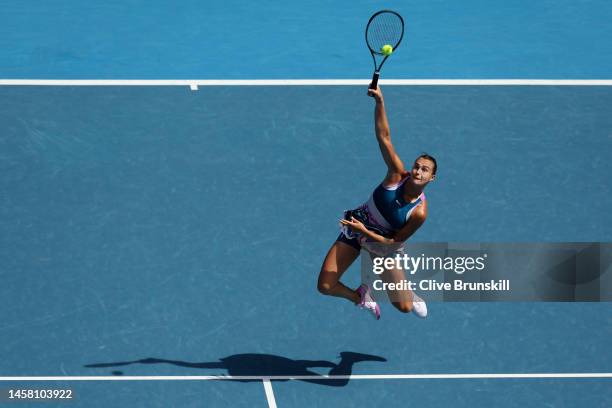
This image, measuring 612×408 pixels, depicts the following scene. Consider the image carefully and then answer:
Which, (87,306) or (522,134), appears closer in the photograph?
(87,306)

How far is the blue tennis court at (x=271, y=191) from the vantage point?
11359mm

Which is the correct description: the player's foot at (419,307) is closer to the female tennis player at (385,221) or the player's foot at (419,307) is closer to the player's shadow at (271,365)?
the female tennis player at (385,221)

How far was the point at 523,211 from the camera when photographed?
13.9 meters

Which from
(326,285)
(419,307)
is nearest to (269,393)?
(326,285)

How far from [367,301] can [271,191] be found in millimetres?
2992

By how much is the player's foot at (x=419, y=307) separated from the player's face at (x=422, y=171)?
1.66 meters

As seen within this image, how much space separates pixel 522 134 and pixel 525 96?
1137 millimetres

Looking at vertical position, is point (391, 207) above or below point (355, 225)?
above

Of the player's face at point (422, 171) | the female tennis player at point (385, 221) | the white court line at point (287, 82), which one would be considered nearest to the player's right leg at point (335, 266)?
the female tennis player at point (385, 221)

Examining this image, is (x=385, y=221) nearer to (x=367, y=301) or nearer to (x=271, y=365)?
(x=367, y=301)

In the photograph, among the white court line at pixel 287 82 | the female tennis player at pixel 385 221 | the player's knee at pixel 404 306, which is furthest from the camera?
the white court line at pixel 287 82

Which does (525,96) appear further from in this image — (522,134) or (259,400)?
(259,400)

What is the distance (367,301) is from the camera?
11656mm
